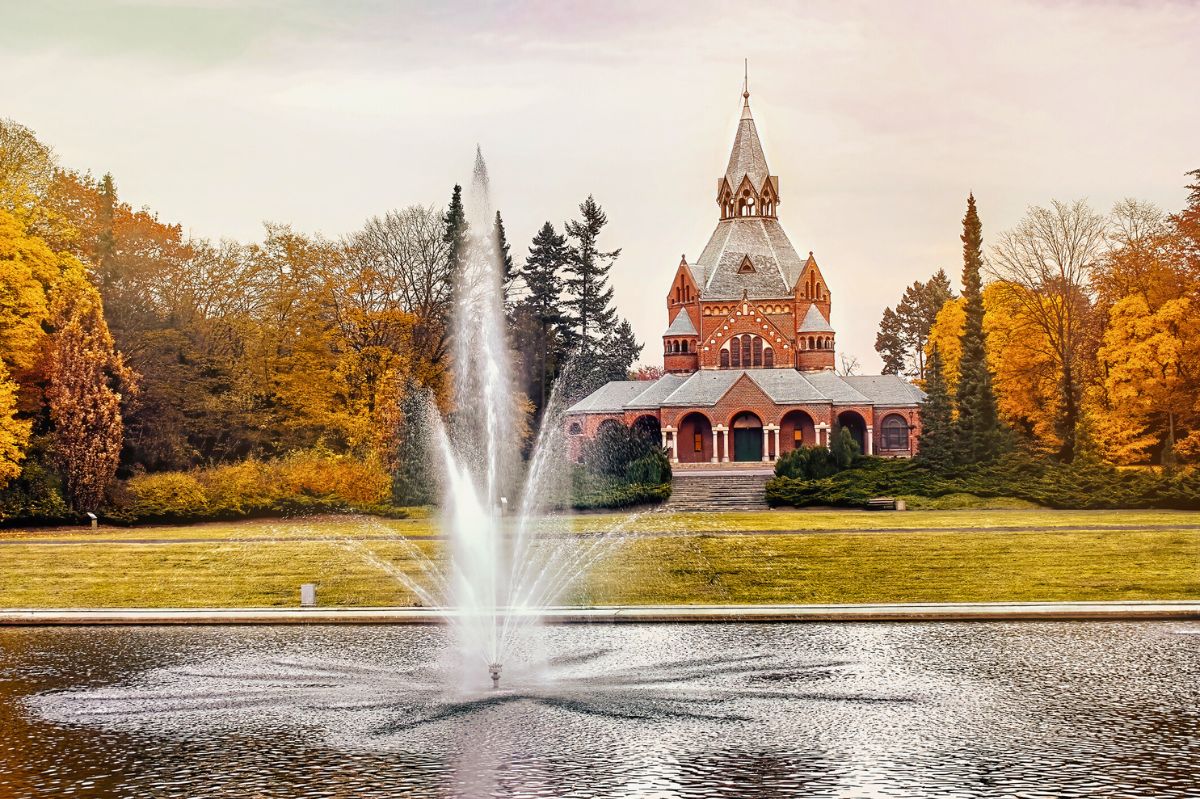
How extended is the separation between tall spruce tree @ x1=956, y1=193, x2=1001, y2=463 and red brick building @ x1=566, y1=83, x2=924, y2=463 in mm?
13308

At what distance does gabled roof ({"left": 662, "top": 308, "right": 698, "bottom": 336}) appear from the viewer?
8756 cm

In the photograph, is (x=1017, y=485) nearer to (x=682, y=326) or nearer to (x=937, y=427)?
(x=937, y=427)

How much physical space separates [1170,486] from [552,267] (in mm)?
62148

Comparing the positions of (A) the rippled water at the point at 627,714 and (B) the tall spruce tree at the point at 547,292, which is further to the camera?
(B) the tall spruce tree at the point at 547,292

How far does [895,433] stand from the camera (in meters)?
82.2

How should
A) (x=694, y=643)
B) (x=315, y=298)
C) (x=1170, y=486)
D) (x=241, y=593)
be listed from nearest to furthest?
(x=694, y=643) → (x=241, y=593) → (x=1170, y=486) → (x=315, y=298)

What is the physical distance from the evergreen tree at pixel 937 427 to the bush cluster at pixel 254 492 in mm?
25642

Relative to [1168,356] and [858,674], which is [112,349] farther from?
[1168,356]

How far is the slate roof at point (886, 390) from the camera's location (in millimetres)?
81688

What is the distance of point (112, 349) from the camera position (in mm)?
50281

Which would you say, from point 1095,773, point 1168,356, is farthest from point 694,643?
point 1168,356

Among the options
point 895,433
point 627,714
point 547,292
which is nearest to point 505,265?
point 547,292

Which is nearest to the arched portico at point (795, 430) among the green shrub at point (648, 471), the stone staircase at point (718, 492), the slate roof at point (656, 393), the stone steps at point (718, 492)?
the slate roof at point (656, 393)

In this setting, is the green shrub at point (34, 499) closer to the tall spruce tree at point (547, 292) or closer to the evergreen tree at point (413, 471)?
the evergreen tree at point (413, 471)
